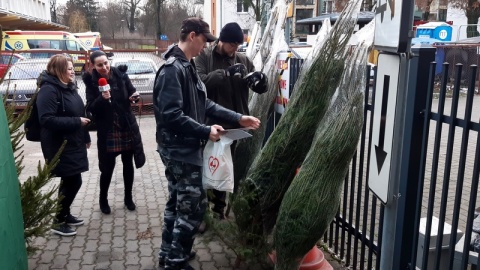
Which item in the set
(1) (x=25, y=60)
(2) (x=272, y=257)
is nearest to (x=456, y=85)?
(2) (x=272, y=257)

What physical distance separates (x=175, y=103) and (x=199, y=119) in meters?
0.34

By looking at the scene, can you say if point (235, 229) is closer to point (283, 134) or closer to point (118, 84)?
point (283, 134)

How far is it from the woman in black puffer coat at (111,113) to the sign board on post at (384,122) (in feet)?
9.82

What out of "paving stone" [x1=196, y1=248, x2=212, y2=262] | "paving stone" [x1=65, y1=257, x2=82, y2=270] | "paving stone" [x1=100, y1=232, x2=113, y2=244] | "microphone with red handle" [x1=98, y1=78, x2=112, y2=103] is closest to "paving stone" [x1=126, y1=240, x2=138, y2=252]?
"paving stone" [x1=100, y1=232, x2=113, y2=244]

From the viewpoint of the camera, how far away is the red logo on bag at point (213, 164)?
10.6 ft

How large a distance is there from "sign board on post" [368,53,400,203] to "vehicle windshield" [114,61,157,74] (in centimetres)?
1166

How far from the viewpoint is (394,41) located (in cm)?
188

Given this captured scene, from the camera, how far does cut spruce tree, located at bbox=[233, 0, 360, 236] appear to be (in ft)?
10.4

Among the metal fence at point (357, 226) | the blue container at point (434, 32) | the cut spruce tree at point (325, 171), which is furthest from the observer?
the blue container at point (434, 32)

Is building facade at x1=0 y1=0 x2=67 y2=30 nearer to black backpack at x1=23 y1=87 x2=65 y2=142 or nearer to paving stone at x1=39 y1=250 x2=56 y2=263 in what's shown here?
black backpack at x1=23 y1=87 x2=65 y2=142

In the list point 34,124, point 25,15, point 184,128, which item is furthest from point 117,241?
point 25,15

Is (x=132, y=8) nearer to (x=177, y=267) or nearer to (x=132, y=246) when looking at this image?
(x=132, y=246)

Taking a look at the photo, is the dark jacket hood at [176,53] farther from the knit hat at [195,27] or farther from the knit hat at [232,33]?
the knit hat at [232,33]

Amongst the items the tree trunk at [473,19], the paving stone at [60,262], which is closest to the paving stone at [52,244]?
the paving stone at [60,262]
